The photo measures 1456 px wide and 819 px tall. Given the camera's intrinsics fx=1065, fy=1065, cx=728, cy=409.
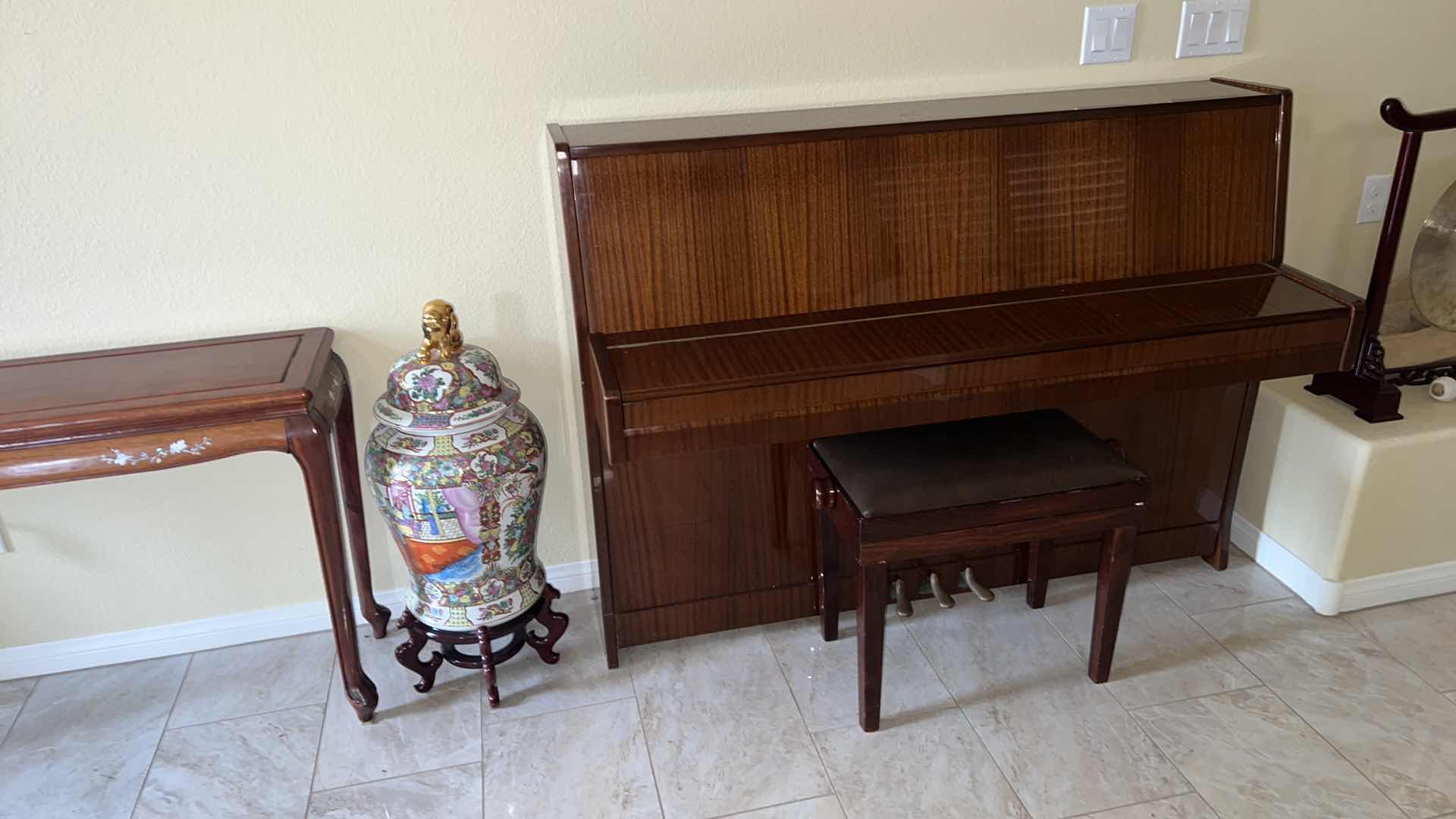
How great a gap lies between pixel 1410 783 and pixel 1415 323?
3.42ft

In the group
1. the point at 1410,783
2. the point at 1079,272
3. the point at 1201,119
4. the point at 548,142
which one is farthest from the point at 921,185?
the point at 1410,783

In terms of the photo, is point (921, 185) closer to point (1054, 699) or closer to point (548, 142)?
point (548, 142)

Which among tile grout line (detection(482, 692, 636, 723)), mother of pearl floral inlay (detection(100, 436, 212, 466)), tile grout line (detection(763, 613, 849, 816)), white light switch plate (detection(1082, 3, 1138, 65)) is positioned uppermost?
white light switch plate (detection(1082, 3, 1138, 65))

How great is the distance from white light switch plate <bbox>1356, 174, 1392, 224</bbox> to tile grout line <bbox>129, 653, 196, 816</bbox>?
107 inches

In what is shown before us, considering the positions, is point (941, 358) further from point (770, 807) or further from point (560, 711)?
point (560, 711)

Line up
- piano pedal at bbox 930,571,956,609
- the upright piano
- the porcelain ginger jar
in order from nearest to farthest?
the upright piano → the porcelain ginger jar → piano pedal at bbox 930,571,956,609

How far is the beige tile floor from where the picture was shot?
183cm

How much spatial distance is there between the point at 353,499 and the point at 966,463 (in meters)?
1.20

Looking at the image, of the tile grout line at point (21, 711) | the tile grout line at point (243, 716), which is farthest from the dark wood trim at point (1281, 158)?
the tile grout line at point (21, 711)

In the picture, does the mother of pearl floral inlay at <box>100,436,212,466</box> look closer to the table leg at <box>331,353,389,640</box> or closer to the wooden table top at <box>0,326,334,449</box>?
the wooden table top at <box>0,326,334,449</box>

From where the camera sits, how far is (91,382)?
6.01ft

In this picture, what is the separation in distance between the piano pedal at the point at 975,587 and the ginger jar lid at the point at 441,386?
1001mm

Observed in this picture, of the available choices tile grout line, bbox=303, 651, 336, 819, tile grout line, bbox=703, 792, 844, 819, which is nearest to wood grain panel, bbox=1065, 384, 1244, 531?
tile grout line, bbox=703, 792, 844, 819

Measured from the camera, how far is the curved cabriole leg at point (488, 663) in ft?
6.73
